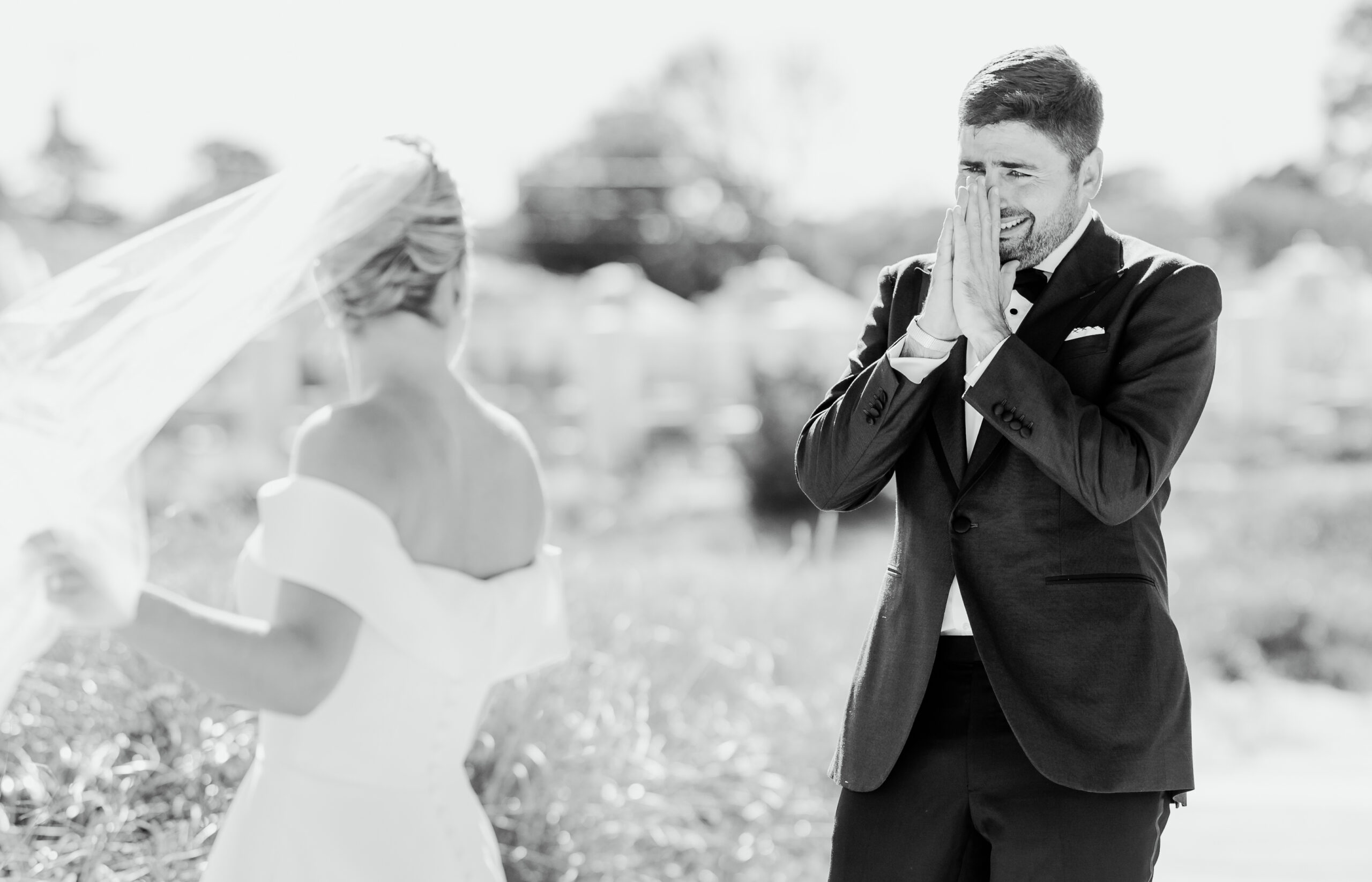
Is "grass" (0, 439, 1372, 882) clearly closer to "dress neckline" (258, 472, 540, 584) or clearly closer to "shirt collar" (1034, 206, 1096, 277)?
"dress neckline" (258, 472, 540, 584)

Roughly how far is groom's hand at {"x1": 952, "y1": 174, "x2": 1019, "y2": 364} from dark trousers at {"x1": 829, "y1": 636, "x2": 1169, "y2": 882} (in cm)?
54

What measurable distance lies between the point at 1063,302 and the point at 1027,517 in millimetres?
357

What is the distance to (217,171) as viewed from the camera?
44.8 meters

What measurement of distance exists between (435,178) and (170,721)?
2.24 m

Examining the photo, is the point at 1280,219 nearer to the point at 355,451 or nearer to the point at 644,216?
the point at 644,216

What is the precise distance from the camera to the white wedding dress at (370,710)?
1.91 meters

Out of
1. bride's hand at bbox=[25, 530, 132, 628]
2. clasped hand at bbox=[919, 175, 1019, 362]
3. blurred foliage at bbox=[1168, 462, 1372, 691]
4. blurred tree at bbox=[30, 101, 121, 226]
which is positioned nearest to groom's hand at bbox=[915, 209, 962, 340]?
clasped hand at bbox=[919, 175, 1019, 362]

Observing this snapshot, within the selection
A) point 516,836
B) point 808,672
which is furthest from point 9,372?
point 808,672

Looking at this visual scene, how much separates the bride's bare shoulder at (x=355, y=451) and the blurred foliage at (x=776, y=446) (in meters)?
11.9

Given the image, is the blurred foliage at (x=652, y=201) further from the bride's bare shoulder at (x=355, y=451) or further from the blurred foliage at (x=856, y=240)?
the bride's bare shoulder at (x=355, y=451)

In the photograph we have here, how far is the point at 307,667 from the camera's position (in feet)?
6.05

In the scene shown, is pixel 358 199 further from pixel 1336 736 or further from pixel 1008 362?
pixel 1336 736

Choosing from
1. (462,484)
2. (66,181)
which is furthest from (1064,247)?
(66,181)

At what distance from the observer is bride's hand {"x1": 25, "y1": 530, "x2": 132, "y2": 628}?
5.64 ft
